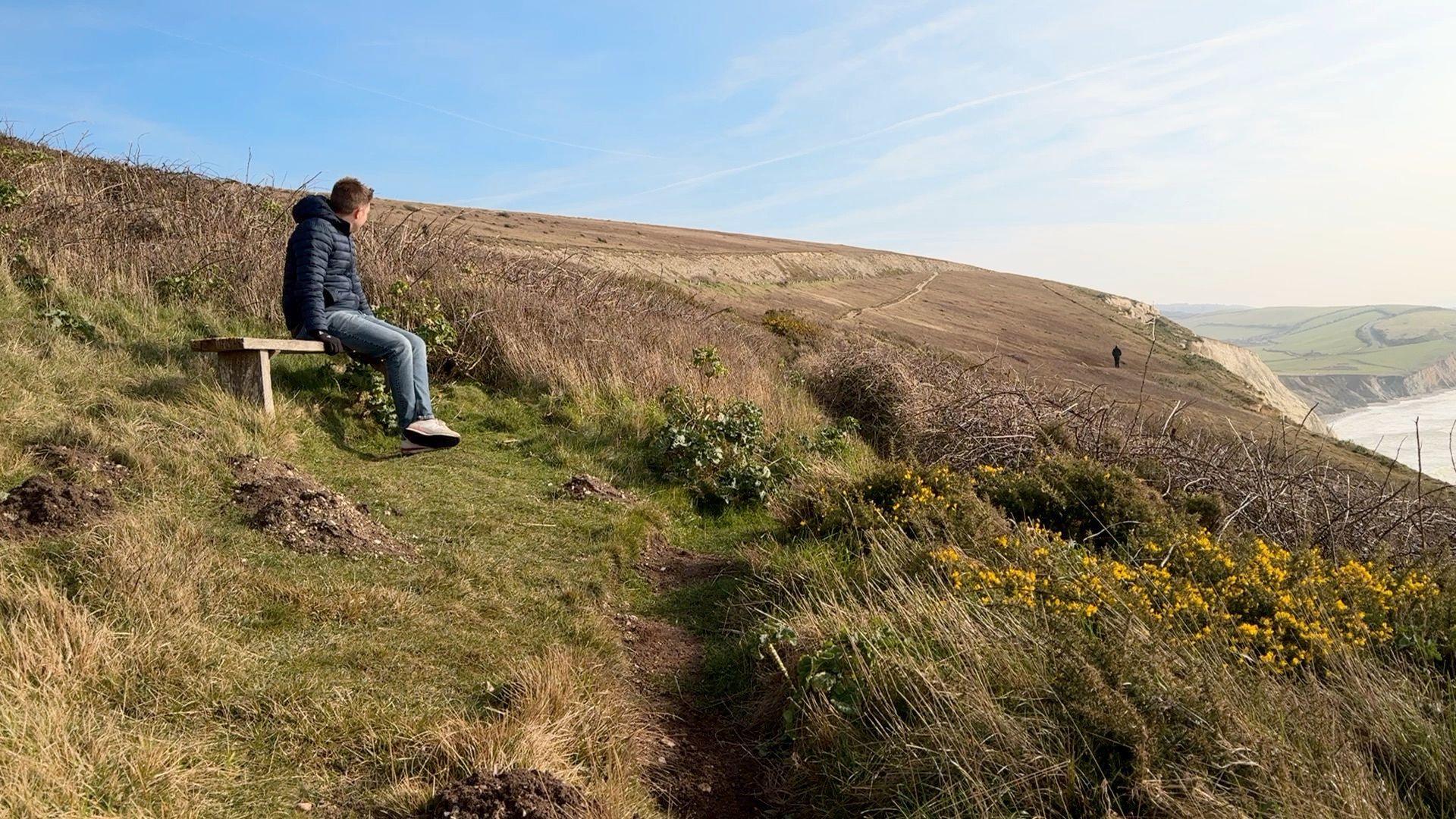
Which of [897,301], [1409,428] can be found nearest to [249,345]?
[897,301]

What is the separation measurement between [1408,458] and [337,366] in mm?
54460

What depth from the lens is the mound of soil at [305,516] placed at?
464cm

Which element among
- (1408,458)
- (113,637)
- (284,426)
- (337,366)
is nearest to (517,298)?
(337,366)

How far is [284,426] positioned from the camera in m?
6.32

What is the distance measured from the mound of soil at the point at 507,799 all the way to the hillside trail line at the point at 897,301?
33768 mm

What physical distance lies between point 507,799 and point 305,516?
2.71 metres

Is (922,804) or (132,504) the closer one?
(922,804)

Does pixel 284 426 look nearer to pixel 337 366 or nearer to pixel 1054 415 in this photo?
pixel 337 366

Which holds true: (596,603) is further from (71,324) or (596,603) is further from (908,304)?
(908,304)

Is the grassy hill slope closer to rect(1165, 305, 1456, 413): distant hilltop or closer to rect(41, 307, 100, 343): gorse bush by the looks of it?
rect(41, 307, 100, 343): gorse bush

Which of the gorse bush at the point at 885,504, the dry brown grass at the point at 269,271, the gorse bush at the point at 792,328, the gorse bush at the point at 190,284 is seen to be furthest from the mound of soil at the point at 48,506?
the gorse bush at the point at 792,328

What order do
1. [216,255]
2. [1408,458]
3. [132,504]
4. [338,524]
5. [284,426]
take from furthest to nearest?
1. [1408,458]
2. [216,255]
3. [284,426]
4. [338,524]
5. [132,504]

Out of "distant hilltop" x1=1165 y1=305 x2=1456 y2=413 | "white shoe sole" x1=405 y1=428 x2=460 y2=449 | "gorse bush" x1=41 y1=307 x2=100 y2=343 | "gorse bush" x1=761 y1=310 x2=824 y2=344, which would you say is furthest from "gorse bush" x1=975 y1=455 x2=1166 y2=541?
"distant hilltop" x1=1165 y1=305 x2=1456 y2=413

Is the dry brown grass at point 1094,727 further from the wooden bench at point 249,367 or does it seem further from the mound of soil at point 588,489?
the wooden bench at point 249,367
